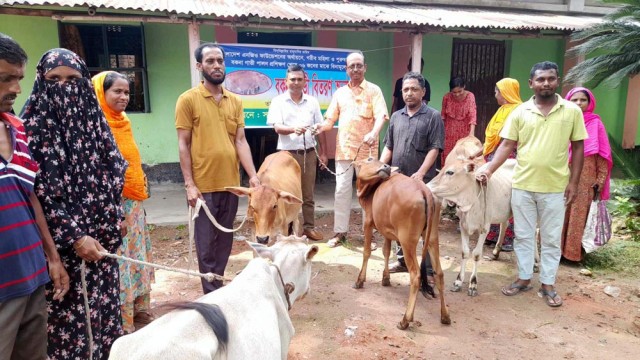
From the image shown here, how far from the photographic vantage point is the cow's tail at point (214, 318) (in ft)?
5.78

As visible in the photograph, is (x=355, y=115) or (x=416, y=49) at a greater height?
(x=416, y=49)

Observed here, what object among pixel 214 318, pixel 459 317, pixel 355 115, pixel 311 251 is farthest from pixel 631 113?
pixel 214 318

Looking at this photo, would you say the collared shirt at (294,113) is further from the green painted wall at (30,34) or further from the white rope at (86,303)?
the green painted wall at (30,34)

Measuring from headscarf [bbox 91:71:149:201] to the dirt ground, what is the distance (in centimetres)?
140

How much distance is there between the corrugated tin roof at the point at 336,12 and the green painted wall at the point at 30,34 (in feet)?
6.25

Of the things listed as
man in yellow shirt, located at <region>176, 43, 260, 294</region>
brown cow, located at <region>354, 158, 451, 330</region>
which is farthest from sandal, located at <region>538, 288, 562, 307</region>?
man in yellow shirt, located at <region>176, 43, 260, 294</region>

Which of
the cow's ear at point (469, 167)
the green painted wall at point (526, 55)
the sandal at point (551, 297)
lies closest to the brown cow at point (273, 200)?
the cow's ear at point (469, 167)

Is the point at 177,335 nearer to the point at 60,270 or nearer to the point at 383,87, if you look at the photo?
the point at 60,270

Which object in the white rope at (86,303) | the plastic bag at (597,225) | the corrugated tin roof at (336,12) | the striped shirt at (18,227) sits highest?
the corrugated tin roof at (336,12)

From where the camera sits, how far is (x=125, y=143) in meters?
3.35

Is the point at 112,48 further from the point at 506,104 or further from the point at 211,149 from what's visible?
the point at 506,104

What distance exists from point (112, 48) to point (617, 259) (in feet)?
28.2

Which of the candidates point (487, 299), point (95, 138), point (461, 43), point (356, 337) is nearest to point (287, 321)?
point (95, 138)

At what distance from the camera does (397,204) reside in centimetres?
388
